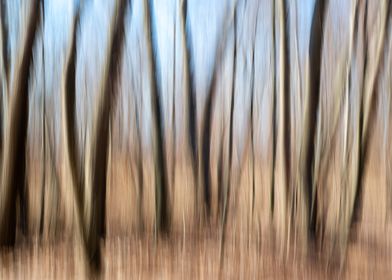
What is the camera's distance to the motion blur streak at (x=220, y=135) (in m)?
0.74

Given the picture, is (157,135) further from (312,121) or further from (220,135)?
(312,121)

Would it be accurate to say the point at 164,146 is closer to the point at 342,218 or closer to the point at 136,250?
the point at 136,250

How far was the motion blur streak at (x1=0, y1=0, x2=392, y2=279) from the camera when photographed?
0.74 meters

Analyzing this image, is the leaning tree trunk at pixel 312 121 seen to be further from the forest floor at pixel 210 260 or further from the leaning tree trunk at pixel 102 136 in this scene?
the leaning tree trunk at pixel 102 136

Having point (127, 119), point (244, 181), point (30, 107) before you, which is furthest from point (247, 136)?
point (30, 107)

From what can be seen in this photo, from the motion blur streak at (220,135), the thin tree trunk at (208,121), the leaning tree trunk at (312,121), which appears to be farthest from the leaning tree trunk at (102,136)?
the leaning tree trunk at (312,121)

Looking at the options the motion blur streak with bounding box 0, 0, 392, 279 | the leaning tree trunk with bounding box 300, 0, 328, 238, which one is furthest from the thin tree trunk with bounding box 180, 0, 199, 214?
the leaning tree trunk with bounding box 300, 0, 328, 238

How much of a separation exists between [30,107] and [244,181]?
0.32 meters

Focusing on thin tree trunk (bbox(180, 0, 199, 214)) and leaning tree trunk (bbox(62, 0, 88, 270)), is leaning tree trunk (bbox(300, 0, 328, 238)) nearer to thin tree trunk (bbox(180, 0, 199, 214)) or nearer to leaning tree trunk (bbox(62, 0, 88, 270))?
thin tree trunk (bbox(180, 0, 199, 214))

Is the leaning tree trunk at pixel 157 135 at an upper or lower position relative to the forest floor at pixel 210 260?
upper

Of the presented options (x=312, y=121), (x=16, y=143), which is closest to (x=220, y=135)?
(x=312, y=121)

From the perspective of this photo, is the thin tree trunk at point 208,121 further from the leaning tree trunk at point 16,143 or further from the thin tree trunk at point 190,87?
the leaning tree trunk at point 16,143

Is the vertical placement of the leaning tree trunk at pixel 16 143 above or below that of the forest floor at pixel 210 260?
above

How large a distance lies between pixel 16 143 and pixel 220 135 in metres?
0.28
